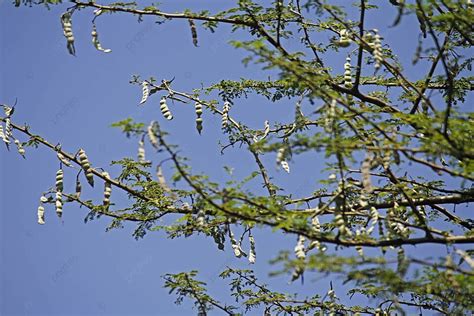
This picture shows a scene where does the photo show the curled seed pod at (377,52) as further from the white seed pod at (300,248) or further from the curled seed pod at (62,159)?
the curled seed pod at (62,159)

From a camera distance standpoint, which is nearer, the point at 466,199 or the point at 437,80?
the point at 466,199

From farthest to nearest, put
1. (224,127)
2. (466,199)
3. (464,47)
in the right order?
1. (224,127)
2. (464,47)
3. (466,199)

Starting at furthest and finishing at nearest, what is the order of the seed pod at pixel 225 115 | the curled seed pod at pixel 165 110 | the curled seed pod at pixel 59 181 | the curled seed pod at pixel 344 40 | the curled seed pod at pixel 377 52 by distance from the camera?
the seed pod at pixel 225 115 → the curled seed pod at pixel 165 110 → the curled seed pod at pixel 59 181 → the curled seed pod at pixel 344 40 → the curled seed pod at pixel 377 52

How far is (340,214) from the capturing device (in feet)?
18.3

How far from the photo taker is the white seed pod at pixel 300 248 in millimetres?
5473

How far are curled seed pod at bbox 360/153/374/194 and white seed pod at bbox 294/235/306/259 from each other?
2.05ft

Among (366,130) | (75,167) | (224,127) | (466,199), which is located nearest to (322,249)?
(466,199)

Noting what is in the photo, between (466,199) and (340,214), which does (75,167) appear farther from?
(466,199)

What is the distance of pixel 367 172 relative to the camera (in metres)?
5.25

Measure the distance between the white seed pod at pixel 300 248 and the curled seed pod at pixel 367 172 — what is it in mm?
624

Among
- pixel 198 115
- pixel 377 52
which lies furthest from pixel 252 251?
pixel 377 52

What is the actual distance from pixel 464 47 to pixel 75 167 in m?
4.24

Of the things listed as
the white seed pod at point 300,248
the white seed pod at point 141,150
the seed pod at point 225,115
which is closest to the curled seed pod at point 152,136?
the white seed pod at point 141,150

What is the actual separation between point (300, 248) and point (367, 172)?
0.74 meters
